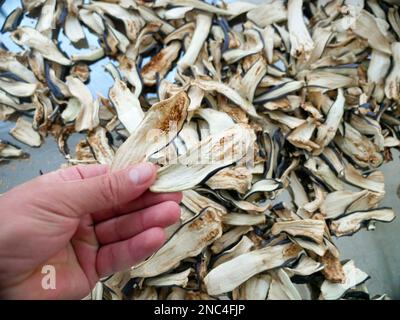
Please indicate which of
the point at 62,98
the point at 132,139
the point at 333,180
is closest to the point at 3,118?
the point at 62,98

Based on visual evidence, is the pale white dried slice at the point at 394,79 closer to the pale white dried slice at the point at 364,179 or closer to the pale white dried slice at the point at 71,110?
the pale white dried slice at the point at 364,179

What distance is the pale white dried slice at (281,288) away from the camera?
0.52 metres

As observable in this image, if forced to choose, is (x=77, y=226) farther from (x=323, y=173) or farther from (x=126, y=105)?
(x=323, y=173)

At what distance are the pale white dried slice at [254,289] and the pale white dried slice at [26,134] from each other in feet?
1.09

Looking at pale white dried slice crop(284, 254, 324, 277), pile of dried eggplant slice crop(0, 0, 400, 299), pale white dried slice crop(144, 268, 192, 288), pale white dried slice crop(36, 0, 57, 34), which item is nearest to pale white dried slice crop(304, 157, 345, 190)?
pile of dried eggplant slice crop(0, 0, 400, 299)

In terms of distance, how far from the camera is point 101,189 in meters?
0.37

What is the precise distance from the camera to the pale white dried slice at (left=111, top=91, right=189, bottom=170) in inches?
15.5

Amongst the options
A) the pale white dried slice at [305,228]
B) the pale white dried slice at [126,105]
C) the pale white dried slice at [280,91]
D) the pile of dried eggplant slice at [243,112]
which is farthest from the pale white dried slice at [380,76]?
the pale white dried slice at [126,105]

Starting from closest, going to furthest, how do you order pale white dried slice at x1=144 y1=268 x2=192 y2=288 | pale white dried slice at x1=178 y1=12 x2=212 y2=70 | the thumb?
1. the thumb
2. pale white dried slice at x1=144 y1=268 x2=192 y2=288
3. pale white dried slice at x1=178 y1=12 x2=212 y2=70

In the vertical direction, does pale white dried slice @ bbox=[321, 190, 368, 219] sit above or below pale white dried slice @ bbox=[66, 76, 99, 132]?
below

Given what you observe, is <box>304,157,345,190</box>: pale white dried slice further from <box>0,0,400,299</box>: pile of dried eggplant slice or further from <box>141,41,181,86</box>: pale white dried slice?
<box>141,41,181,86</box>: pale white dried slice

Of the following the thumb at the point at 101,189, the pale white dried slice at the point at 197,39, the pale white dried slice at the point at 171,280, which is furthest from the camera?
the pale white dried slice at the point at 197,39

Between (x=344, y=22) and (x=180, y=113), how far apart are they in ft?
1.15
